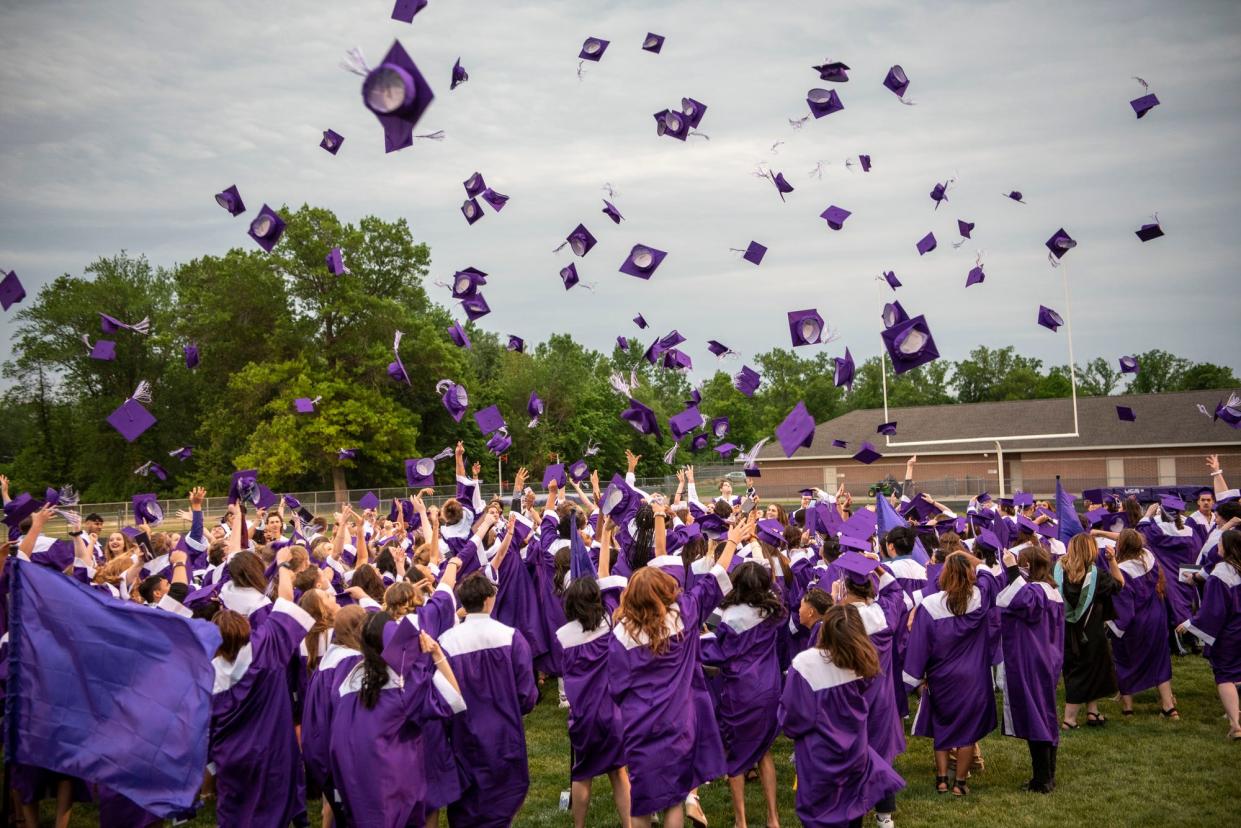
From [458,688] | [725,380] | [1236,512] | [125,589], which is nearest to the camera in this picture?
[458,688]

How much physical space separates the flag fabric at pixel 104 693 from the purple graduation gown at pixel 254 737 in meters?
1.23

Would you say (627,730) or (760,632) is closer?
(627,730)

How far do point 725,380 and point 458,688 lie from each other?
56698mm

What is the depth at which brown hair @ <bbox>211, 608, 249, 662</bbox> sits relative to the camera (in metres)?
5.41

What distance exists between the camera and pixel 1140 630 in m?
8.79

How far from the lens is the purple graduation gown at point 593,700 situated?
5738 mm

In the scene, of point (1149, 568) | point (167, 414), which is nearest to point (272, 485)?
point (167, 414)

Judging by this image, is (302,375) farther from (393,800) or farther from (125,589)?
(393,800)

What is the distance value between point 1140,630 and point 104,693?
8.41 meters

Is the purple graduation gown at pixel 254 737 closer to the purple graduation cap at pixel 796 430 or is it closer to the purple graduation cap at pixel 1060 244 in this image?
the purple graduation cap at pixel 796 430

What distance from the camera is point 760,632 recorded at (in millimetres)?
5969

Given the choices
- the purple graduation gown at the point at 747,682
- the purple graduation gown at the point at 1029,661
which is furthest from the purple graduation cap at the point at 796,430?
the purple graduation gown at the point at 747,682

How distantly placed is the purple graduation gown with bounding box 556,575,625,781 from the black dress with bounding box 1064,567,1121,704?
4672mm

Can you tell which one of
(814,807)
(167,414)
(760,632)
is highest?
(167,414)
